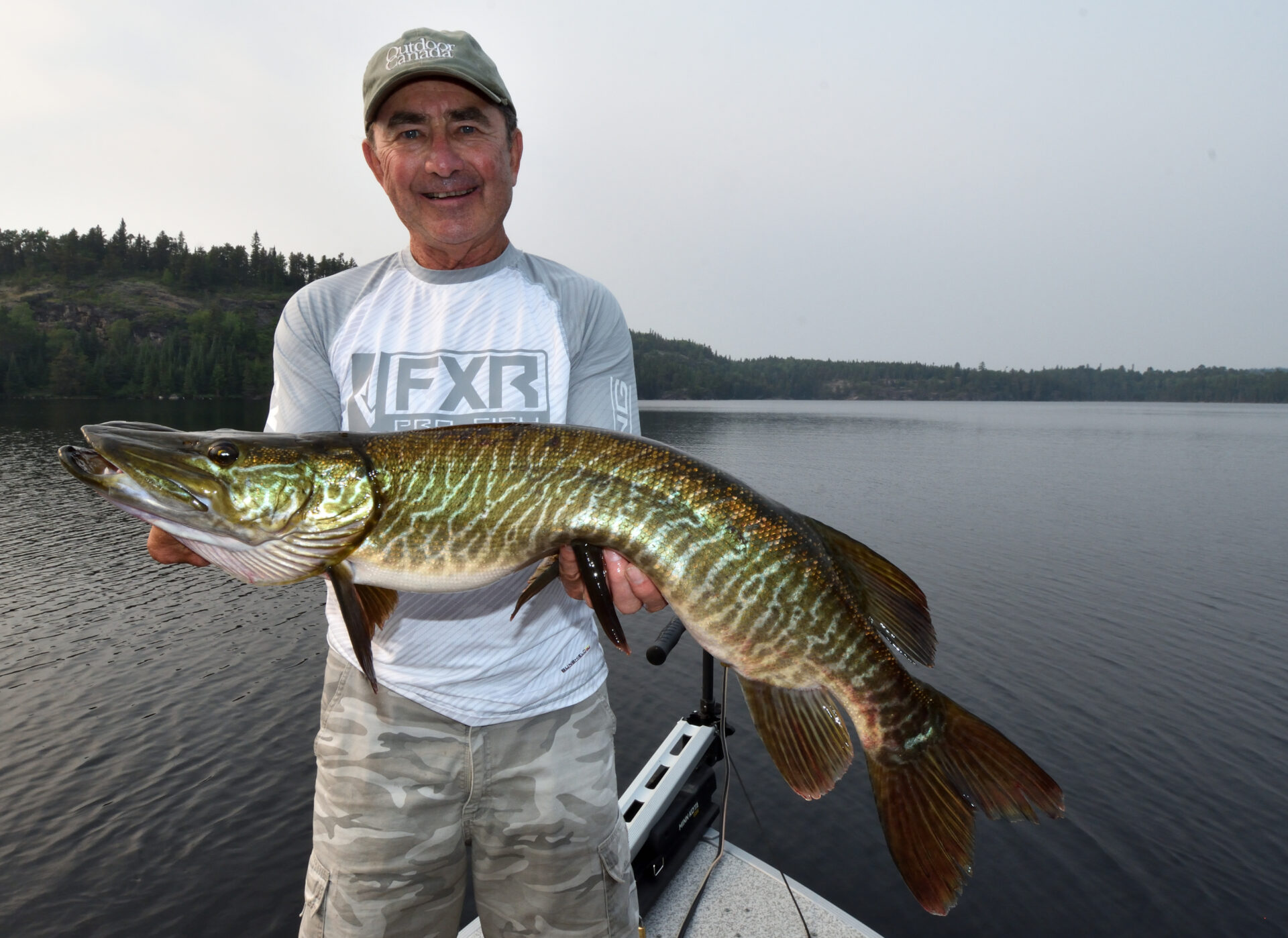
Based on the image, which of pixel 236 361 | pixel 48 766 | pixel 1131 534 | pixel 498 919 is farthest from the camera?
pixel 236 361

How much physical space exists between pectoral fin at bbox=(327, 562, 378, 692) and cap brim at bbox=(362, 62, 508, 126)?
1874 millimetres

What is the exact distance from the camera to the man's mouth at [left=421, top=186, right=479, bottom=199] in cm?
287

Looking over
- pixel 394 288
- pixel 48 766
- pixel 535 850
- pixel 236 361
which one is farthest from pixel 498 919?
pixel 236 361

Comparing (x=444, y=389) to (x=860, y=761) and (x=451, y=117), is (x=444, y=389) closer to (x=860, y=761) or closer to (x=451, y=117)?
(x=451, y=117)

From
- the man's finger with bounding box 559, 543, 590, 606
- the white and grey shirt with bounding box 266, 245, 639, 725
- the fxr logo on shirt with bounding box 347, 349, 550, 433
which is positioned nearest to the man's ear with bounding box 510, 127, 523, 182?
the white and grey shirt with bounding box 266, 245, 639, 725

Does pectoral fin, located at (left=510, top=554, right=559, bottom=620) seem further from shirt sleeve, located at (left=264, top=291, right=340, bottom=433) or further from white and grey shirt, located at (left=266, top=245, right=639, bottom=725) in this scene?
shirt sleeve, located at (left=264, top=291, right=340, bottom=433)

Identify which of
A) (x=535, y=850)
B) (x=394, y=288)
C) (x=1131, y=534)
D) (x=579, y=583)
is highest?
(x=394, y=288)

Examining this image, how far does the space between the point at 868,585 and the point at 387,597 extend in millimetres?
1694

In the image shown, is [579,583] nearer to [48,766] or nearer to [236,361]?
[48,766]

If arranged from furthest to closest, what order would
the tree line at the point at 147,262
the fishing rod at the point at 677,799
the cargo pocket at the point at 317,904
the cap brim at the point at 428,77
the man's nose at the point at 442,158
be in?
the tree line at the point at 147,262 → the fishing rod at the point at 677,799 → the man's nose at the point at 442,158 → the cap brim at the point at 428,77 → the cargo pocket at the point at 317,904

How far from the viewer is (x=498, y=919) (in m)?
2.76

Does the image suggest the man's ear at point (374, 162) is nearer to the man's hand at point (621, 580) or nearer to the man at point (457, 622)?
the man at point (457, 622)

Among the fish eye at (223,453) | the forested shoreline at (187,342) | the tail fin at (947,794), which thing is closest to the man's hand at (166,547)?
the fish eye at (223,453)

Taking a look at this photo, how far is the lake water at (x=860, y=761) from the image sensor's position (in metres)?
9.07
